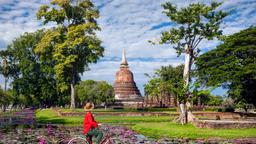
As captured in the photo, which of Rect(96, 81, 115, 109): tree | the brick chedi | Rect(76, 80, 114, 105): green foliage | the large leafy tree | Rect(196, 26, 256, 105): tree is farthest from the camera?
the brick chedi

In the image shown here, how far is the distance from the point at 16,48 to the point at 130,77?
46.0 meters

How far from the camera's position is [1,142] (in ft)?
61.3

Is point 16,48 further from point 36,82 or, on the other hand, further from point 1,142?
point 1,142

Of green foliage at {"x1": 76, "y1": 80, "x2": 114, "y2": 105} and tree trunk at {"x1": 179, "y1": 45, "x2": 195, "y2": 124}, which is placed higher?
green foliage at {"x1": 76, "y1": 80, "x2": 114, "y2": 105}

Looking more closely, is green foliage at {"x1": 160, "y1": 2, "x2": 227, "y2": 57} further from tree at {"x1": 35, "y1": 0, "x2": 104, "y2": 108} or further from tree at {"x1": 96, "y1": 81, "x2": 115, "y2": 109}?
tree at {"x1": 96, "y1": 81, "x2": 115, "y2": 109}

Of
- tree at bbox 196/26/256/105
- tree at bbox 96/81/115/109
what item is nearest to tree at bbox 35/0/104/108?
tree at bbox 196/26/256/105

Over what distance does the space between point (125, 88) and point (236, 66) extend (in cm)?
7056

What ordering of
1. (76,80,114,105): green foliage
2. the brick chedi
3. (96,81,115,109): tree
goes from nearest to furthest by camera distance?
(96,81,115,109): tree < (76,80,114,105): green foliage < the brick chedi

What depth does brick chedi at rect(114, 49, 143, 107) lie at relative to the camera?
112838 millimetres

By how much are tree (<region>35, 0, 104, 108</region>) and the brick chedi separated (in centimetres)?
5534

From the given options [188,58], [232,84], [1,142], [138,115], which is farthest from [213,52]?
[1,142]

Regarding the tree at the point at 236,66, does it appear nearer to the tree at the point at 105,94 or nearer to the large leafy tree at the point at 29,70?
the large leafy tree at the point at 29,70

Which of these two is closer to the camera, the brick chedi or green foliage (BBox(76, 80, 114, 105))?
green foliage (BBox(76, 80, 114, 105))

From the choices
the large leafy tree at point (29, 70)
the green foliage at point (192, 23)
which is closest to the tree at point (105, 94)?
the large leafy tree at point (29, 70)
